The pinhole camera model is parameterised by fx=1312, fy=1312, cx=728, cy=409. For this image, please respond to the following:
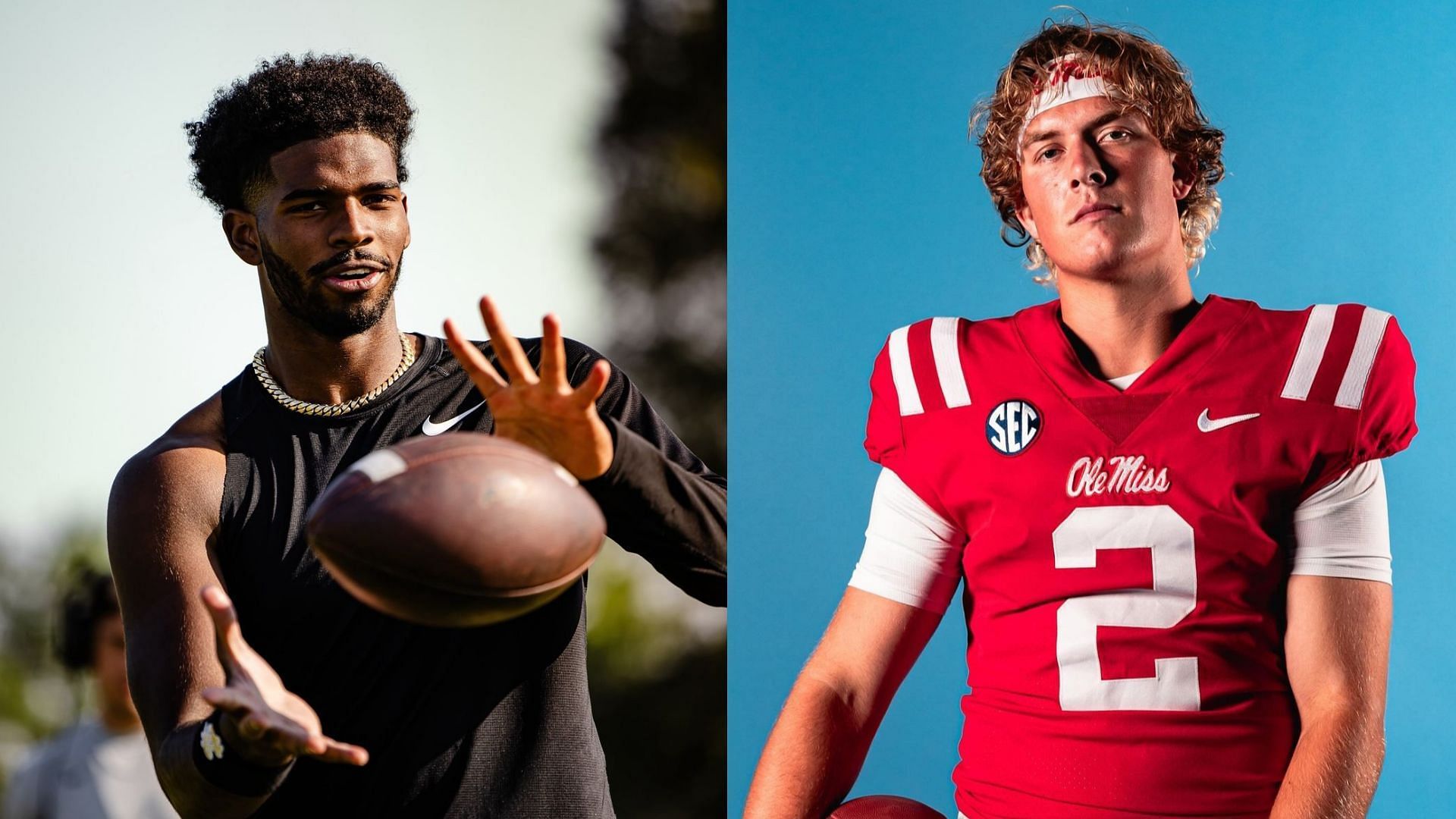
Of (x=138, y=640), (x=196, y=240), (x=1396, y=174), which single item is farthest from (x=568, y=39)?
(x=1396, y=174)

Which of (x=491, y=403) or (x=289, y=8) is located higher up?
(x=289, y=8)

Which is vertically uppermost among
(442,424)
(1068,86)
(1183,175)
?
(1068,86)

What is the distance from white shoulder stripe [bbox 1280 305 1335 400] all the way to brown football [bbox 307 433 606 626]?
36.6 inches

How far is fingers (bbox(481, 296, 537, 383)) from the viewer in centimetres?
142

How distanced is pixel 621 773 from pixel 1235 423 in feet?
3.24

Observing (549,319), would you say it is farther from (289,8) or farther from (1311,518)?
(1311,518)

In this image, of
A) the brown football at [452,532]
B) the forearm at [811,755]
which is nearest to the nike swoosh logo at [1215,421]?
the forearm at [811,755]

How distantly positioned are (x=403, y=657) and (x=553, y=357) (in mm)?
459

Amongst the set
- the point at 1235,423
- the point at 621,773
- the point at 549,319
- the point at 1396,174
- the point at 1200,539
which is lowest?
the point at 621,773

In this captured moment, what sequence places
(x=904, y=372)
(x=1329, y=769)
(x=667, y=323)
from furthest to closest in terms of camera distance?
1. (x=667, y=323)
2. (x=904, y=372)
3. (x=1329, y=769)

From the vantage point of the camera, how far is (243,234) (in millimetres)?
1771

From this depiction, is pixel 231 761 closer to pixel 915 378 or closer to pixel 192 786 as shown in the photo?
pixel 192 786

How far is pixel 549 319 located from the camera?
141 centimetres

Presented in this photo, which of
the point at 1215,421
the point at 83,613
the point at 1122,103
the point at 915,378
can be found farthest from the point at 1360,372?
the point at 83,613
